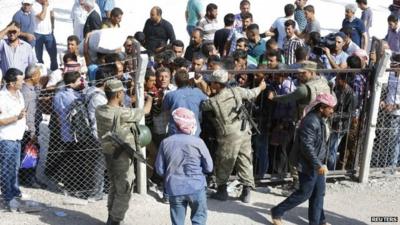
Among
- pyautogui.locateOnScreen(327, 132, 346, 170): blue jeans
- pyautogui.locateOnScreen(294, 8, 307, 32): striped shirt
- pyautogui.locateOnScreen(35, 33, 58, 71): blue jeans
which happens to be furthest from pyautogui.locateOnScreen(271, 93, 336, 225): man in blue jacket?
pyautogui.locateOnScreen(35, 33, 58, 71): blue jeans

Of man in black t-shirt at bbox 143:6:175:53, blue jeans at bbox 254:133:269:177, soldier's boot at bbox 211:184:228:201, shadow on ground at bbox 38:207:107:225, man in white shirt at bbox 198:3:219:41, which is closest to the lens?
shadow on ground at bbox 38:207:107:225

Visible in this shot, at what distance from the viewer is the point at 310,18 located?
41.4 feet

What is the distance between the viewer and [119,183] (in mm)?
7453

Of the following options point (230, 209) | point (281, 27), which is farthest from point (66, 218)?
point (281, 27)

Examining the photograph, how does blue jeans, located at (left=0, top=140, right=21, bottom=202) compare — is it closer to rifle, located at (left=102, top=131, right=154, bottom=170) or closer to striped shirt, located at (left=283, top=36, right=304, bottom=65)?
rifle, located at (left=102, top=131, right=154, bottom=170)

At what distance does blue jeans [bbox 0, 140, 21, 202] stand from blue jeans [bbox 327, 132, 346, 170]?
154 inches

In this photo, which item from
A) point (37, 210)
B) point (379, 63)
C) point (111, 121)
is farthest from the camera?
point (379, 63)

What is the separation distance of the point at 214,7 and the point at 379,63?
161 inches

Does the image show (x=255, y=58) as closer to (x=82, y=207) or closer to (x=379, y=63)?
(x=379, y=63)

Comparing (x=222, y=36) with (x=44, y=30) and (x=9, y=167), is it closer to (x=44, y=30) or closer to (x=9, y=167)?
(x=44, y=30)

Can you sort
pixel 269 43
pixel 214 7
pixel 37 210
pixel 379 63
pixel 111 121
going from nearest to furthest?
pixel 111 121, pixel 37 210, pixel 379 63, pixel 269 43, pixel 214 7

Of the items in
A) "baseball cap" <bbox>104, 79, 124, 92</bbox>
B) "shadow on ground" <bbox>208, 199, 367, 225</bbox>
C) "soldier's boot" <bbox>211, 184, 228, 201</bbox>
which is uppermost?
"baseball cap" <bbox>104, 79, 124, 92</bbox>

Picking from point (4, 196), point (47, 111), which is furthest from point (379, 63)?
point (4, 196)

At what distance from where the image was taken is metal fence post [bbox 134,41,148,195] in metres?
8.12
